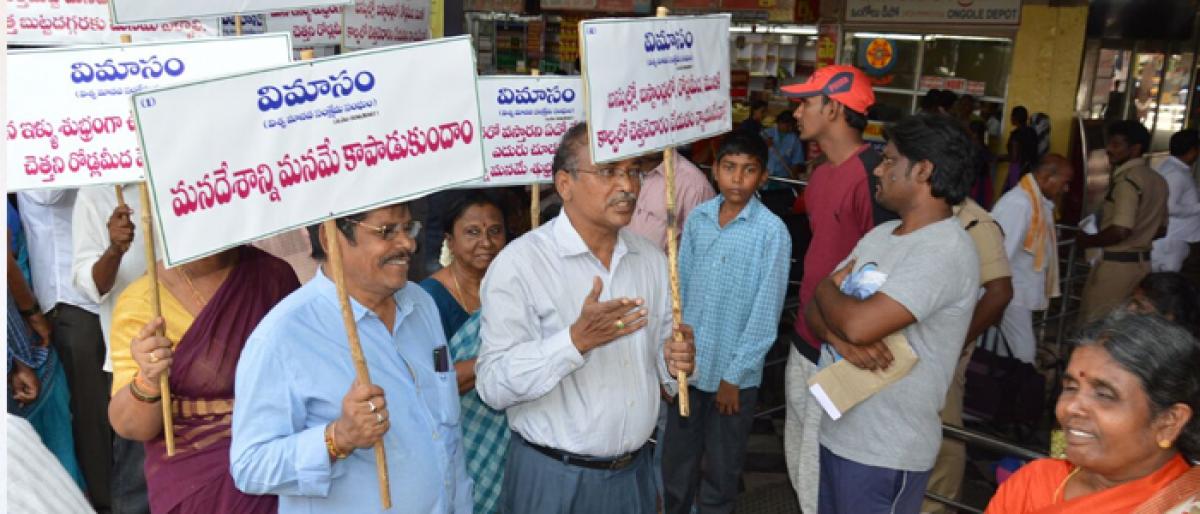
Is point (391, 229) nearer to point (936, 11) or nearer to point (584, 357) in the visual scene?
point (584, 357)

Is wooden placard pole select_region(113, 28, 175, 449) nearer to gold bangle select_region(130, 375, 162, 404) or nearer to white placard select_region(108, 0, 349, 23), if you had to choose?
gold bangle select_region(130, 375, 162, 404)

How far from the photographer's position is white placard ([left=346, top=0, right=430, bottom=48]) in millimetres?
6059

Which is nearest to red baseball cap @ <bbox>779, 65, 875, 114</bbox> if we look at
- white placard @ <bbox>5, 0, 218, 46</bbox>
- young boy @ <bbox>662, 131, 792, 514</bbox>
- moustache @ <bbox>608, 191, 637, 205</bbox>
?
young boy @ <bbox>662, 131, 792, 514</bbox>

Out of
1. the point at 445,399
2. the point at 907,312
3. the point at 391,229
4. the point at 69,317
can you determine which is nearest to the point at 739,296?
the point at 907,312

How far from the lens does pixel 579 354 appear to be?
2.77 metres

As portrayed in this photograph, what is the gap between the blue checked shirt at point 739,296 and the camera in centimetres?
428

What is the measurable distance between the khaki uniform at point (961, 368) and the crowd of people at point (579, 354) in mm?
15

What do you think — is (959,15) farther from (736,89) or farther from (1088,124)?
(736,89)

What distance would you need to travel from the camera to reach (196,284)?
9.85 ft

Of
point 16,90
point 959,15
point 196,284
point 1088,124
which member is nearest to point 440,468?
point 196,284

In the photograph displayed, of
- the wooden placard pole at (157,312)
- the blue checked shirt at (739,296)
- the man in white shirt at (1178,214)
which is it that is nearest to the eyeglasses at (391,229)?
the wooden placard pole at (157,312)

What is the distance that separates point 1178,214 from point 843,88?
183 inches

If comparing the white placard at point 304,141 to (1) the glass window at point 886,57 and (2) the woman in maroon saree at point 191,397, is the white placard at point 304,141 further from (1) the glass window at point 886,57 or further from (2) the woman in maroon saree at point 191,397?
(1) the glass window at point 886,57

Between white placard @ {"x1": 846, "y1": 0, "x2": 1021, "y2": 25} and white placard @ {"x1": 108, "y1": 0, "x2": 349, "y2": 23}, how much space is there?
10.2 m
